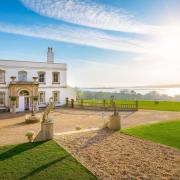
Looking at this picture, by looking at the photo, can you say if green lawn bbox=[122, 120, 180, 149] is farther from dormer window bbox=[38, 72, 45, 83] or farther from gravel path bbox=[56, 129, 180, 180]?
dormer window bbox=[38, 72, 45, 83]

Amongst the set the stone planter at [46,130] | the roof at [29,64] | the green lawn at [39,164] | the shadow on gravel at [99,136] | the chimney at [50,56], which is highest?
the chimney at [50,56]

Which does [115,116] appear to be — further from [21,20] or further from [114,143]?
[21,20]

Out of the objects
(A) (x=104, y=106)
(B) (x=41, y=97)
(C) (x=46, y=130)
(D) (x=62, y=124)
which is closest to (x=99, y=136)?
(C) (x=46, y=130)

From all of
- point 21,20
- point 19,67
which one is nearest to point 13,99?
point 19,67

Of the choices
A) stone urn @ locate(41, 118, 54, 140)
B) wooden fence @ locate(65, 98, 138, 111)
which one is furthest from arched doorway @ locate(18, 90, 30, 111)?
stone urn @ locate(41, 118, 54, 140)

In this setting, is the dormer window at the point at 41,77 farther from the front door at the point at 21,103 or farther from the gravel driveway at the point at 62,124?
the gravel driveway at the point at 62,124

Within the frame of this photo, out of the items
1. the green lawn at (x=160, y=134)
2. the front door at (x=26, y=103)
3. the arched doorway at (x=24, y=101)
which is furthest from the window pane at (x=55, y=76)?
the green lawn at (x=160, y=134)

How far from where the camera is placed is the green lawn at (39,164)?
620 cm

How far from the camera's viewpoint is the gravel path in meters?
6.37

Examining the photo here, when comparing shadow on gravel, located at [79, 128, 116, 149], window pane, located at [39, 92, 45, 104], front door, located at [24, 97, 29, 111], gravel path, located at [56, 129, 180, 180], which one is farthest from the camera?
window pane, located at [39, 92, 45, 104]

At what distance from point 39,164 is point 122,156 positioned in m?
2.99

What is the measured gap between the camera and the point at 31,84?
26312 millimetres

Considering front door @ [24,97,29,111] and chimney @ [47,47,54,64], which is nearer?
front door @ [24,97,29,111]

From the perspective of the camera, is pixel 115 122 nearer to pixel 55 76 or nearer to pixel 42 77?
pixel 42 77
